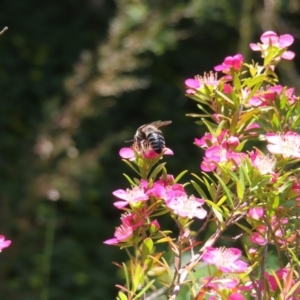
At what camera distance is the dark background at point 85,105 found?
2.95 metres

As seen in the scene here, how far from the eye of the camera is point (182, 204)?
0.82 metres

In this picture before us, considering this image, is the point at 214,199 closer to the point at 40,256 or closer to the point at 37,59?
the point at 40,256

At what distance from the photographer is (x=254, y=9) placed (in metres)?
3.09

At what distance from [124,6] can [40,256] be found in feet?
3.45

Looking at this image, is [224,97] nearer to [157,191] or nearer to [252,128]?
[252,128]

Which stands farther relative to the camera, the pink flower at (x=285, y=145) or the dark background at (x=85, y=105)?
the dark background at (x=85, y=105)

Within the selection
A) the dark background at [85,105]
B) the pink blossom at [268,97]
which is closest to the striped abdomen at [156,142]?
the pink blossom at [268,97]

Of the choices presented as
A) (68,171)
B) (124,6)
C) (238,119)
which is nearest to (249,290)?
(238,119)

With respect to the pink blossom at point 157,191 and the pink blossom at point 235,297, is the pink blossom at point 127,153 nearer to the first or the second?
the pink blossom at point 157,191

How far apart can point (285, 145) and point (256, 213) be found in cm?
9

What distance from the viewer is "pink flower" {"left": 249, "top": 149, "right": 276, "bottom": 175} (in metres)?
0.82

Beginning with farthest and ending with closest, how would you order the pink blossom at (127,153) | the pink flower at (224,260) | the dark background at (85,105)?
the dark background at (85,105) → the pink blossom at (127,153) → the pink flower at (224,260)

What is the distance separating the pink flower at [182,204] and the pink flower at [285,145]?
0.33 feet

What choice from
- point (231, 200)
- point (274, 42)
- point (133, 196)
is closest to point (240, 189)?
point (231, 200)
